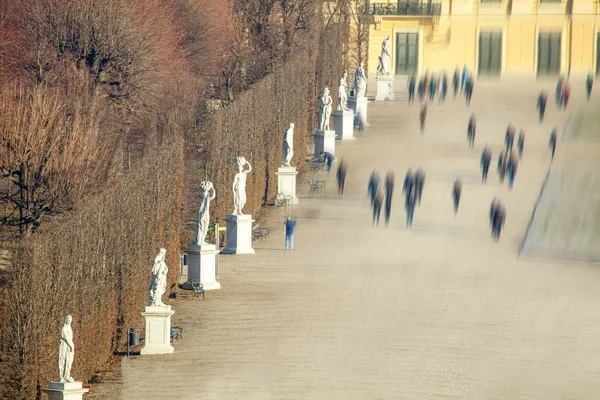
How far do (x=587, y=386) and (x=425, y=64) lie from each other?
2001 inches

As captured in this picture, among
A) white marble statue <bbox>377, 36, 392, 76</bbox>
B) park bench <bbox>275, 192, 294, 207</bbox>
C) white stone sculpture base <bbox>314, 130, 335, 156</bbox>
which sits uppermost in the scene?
white marble statue <bbox>377, 36, 392, 76</bbox>

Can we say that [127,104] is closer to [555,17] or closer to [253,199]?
[253,199]

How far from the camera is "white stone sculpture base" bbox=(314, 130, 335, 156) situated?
62938 mm

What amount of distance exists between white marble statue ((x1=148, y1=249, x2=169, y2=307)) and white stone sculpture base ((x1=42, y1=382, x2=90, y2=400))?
16.6 ft

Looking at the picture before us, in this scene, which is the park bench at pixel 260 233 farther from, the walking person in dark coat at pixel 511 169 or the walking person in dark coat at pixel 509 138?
the walking person in dark coat at pixel 509 138

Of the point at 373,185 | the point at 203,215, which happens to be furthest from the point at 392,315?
the point at 373,185

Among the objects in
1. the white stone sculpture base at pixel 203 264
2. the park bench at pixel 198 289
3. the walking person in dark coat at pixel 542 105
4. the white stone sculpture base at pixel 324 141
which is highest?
the walking person in dark coat at pixel 542 105

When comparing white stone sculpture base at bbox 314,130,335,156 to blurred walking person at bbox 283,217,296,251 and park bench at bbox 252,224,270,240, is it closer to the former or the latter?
park bench at bbox 252,224,270,240

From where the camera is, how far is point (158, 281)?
40750 mm

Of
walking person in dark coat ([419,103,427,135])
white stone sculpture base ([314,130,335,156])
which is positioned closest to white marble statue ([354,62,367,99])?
walking person in dark coat ([419,103,427,135])

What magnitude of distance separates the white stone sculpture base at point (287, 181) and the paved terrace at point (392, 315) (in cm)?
51

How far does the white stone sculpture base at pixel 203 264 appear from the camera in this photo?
1796 inches

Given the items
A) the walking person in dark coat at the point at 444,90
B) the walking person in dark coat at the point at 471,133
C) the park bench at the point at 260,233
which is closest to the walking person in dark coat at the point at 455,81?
Answer: the walking person in dark coat at the point at 444,90

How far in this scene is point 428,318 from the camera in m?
43.3
